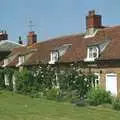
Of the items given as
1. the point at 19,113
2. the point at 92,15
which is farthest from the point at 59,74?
the point at 19,113

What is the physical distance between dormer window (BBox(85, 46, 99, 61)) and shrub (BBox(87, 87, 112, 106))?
4551 millimetres

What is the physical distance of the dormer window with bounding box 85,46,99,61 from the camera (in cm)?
3744

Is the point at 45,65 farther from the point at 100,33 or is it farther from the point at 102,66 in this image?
the point at 102,66

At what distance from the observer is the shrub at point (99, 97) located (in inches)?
1277

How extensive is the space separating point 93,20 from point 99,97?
46.2 feet

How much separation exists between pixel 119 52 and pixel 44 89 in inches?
348

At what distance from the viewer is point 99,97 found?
32.7 m

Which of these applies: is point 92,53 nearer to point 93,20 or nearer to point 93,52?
point 93,52

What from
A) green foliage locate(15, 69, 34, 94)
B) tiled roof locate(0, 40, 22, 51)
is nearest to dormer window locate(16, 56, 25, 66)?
green foliage locate(15, 69, 34, 94)

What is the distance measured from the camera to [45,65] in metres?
43.6

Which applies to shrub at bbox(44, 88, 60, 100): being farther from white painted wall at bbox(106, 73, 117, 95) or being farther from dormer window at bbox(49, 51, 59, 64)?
dormer window at bbox(49, 51, 59, 64)

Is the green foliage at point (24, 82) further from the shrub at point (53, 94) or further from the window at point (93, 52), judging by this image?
the window at point (93, 52)

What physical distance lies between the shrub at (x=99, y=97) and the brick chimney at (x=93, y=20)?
41.7 feet

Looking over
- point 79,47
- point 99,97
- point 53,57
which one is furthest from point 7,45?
point 99,97
